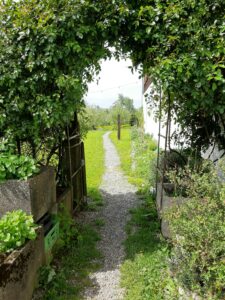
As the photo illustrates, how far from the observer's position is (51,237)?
3.49 m

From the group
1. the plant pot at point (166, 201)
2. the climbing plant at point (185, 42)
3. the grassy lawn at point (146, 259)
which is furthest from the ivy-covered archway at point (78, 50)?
the grassy lawn at point (146, 259)

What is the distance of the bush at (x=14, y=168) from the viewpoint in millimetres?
3045

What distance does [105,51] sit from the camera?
12.0 ft

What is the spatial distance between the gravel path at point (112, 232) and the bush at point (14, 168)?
1472mm

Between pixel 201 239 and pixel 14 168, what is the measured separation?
79.4 inches

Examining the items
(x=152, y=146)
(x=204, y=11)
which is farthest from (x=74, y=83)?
(x=152, y=146)

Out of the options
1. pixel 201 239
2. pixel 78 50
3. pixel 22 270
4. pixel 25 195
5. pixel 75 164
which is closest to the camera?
pixel 201 239

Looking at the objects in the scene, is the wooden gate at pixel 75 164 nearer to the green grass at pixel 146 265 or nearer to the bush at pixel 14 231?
the green grass at pixel 146 265

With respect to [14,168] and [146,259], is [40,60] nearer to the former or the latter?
[14,168]

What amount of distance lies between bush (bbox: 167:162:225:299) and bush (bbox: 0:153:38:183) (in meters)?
1.55

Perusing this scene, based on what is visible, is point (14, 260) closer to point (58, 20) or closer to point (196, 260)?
point (196, 260)

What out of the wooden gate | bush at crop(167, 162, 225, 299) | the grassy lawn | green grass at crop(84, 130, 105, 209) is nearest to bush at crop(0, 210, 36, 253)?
the grassy lawn

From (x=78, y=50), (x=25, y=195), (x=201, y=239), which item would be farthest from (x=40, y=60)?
(x=201, y=239)

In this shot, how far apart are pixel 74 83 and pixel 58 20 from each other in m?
0.75
